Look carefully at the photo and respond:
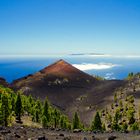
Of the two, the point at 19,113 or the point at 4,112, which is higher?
the point at 4,112

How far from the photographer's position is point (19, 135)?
42.9 metres

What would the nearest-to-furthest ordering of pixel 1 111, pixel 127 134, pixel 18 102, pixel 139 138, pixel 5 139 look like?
1. pixel 5 139
2. pixel 139 138
3. pixel 127 134
4. pixel 1 111
5. pixel 18 102

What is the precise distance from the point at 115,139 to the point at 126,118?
14466 centimetres

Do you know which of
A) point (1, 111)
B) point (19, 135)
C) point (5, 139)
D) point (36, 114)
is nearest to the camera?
point (5, 139)

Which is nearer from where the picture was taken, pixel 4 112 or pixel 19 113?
pixel 4 112

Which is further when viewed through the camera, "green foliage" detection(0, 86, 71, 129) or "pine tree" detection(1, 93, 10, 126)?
"green foliage" detection(0, 86, 71, 129)

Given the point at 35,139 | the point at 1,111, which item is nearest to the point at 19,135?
the point at 35,139

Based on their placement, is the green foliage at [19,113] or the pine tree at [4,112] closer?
the pine tree at [4,112]

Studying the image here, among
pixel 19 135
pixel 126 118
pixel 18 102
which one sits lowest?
pixel 126 118

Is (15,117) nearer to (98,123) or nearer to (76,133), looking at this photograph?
(98,123)

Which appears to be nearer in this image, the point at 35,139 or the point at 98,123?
the point at 35,139

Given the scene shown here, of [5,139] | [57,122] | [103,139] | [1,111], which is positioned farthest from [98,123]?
[5,139]

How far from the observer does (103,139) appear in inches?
1748

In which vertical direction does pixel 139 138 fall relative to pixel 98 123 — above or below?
above
